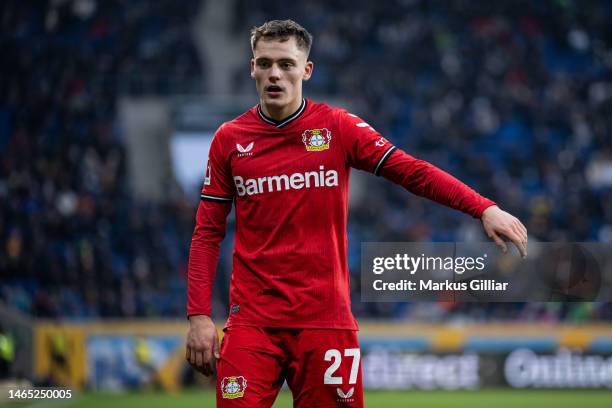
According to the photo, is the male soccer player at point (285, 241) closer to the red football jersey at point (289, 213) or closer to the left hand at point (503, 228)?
the red football jersey at point (289, 213)

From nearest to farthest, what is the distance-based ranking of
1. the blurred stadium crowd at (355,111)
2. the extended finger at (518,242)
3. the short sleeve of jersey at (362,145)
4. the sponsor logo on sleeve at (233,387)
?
the extended finger at (518,242)
the sponsor logo on sleeve at (233,387)
the short sleeve of jersey at (362,145)
the blurred stadium crowd at (355,111)

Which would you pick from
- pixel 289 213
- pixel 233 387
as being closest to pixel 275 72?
pixel 289 213

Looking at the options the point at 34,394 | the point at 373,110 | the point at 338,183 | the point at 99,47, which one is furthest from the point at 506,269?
the point at 99,47

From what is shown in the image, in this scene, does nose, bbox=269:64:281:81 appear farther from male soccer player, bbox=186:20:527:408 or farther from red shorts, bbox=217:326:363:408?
red shorts, bbox=217:326:363:408

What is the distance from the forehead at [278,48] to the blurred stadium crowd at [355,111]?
1143cm

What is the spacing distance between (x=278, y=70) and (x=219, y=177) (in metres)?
0.48

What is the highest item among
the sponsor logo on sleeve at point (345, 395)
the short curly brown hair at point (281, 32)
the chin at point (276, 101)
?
the short curly brown hair at point (281, 32)

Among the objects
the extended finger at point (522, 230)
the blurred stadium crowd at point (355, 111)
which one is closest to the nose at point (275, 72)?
the extended finger at point (522, 230)

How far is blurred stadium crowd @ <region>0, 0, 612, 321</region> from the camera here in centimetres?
1593

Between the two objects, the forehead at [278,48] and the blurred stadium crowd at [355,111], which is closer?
the forehead at [278,48]

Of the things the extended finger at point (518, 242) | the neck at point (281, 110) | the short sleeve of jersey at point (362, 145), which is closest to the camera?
the extended finger at point (518, 242)

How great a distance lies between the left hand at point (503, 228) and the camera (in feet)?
11.2

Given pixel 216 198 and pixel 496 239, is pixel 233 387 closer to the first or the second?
pixel 216 198

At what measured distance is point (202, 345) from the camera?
150 inches
